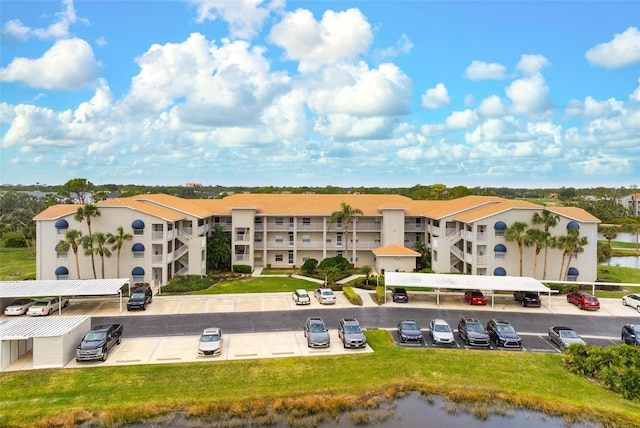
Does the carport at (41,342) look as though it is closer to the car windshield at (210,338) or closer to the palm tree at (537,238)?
the car windshield at (210,338)

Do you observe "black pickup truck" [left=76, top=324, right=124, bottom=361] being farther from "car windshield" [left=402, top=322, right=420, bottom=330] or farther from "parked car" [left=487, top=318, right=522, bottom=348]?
"parked car" [left=487, top=318, right=522, bottom=348]

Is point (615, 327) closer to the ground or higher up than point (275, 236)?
closer to the ground

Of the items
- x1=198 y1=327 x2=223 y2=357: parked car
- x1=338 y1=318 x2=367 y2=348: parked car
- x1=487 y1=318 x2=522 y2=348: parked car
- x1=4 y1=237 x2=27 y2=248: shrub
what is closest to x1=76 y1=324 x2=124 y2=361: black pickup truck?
x1=198 y1=327 x2=223 y2=357: parked car

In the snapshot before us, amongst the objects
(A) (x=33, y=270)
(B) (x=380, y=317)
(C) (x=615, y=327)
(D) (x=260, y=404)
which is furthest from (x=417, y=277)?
(A) (x=33, y=270)

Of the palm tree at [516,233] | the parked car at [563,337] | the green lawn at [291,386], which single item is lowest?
the green lawn at [291,386]

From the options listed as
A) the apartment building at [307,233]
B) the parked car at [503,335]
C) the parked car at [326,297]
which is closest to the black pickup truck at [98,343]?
the parked car at [326,297]

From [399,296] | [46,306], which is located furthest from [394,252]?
[46,306]

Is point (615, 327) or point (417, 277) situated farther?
point (417, 277)

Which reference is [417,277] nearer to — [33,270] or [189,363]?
[189,363]
